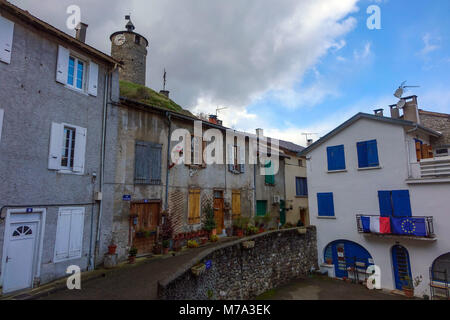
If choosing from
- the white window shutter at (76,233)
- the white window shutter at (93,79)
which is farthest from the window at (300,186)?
the white window shutter at (93,79)

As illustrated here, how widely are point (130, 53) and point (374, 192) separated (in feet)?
94.5

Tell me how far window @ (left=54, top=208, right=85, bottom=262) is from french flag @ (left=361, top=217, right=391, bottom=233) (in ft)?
40.5

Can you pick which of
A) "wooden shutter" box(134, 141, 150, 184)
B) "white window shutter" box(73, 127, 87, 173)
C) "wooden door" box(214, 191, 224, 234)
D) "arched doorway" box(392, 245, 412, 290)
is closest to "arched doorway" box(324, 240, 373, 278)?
"arched doorway" box(392, 245, 412, 290)

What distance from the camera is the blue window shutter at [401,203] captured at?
38.4ft

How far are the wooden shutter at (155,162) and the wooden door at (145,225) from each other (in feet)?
3.38

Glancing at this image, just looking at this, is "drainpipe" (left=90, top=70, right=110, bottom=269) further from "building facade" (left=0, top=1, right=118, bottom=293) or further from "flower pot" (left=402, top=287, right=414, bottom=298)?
"flower pot" (left=402, top=287, right=414, bottom=298)

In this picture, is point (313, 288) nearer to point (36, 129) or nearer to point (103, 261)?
point (103, 261)

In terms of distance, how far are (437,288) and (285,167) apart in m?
11.1

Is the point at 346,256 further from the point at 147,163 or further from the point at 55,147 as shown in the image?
the point at 55,147

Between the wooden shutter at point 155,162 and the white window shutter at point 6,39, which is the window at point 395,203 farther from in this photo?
the white window shutter at point 6,39

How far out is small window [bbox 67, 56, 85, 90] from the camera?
8.60 m
